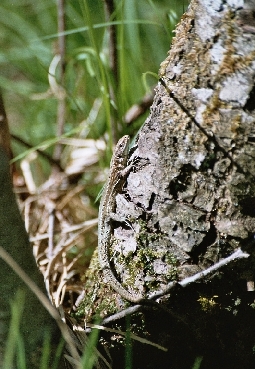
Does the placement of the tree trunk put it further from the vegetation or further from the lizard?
the vegetation

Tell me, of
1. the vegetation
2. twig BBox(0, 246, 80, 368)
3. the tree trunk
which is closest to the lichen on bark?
the tree trunk

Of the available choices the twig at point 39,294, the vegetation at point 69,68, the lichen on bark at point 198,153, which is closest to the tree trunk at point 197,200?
the lichen on bark at point 198,153

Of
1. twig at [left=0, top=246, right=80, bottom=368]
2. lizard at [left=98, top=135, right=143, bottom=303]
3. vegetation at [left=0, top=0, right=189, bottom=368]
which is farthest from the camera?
vegetation at [left=0, top=0, right=189, bottom=368]

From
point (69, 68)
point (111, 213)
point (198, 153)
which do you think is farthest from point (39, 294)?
point (69, 68)

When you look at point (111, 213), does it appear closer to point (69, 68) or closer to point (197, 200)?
point (197, 200)

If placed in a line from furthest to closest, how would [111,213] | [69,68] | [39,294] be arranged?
[69,68] → [111,213] → [39,294]

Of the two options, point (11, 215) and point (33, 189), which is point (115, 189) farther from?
point (33, 189)
